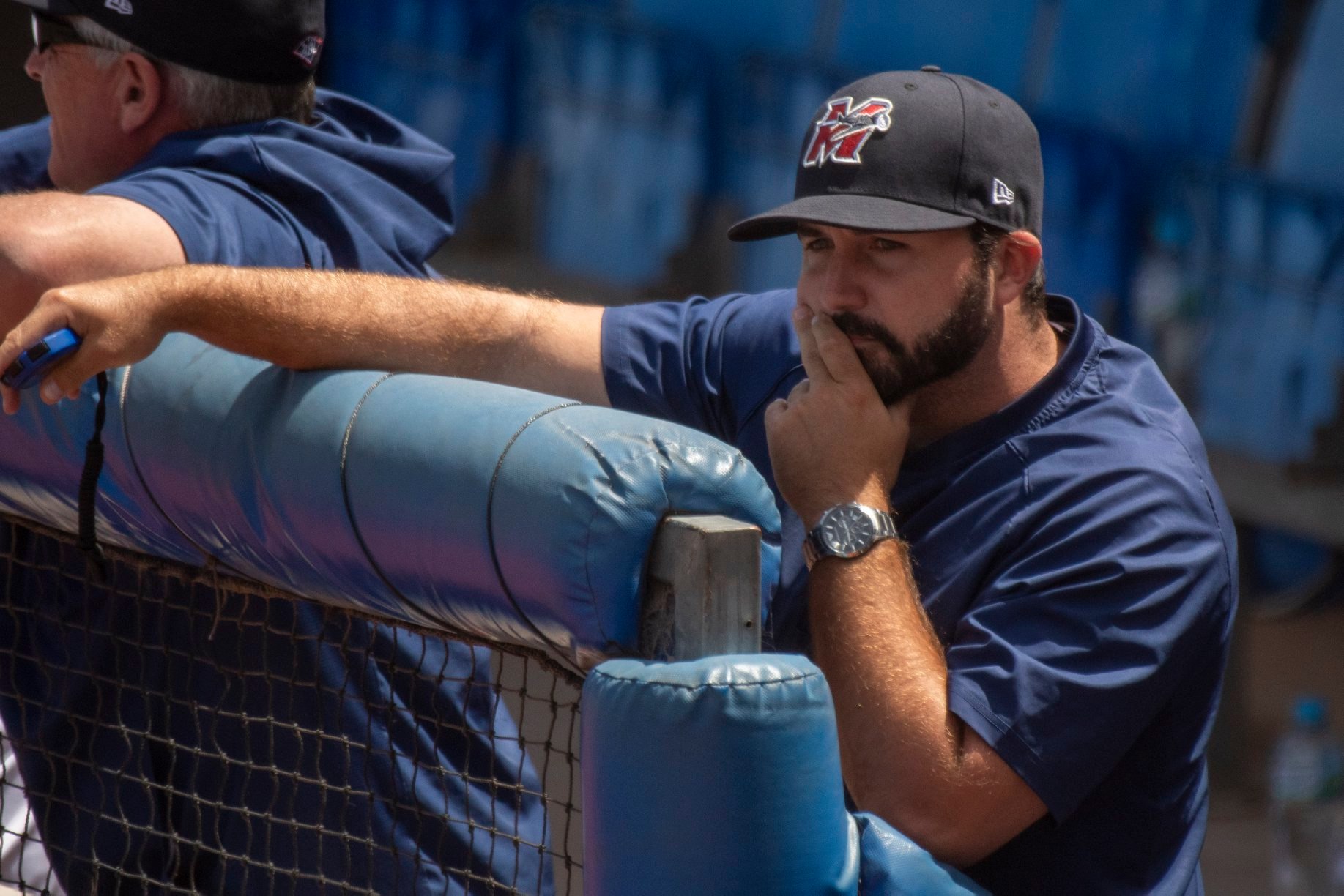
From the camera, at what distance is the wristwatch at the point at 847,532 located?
6.07 ft

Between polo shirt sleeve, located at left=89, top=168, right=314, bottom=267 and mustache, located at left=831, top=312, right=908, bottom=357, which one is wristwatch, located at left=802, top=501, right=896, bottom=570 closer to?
mustache, located at left=831, top=312, right=908, bottom=357

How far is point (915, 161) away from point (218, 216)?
3.13ft

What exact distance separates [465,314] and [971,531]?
Answer: 916mm

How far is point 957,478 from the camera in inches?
77.6

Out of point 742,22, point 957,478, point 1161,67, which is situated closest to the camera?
point 957,478

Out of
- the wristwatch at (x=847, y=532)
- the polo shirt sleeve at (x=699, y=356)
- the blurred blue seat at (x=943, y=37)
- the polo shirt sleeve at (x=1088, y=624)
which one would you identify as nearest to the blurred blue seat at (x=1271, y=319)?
the blurred blue seat at (x=943, y=37)

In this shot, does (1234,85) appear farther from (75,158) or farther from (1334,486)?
(75,158)

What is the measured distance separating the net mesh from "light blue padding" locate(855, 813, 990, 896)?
2.33 ft

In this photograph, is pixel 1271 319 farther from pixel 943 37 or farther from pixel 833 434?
pixel 833 434

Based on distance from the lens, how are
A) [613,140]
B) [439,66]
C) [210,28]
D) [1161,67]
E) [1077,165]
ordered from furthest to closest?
[439,66] < [613,140] < [1077,165] < [1161,67] < [210,28]

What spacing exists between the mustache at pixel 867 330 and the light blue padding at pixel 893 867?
2.75 feet

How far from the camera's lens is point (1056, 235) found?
6.12 meters

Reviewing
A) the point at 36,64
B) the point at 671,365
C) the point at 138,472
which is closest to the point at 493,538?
the point at 138,472

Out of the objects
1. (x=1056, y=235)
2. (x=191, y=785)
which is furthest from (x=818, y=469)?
(x=1056, y=235)
